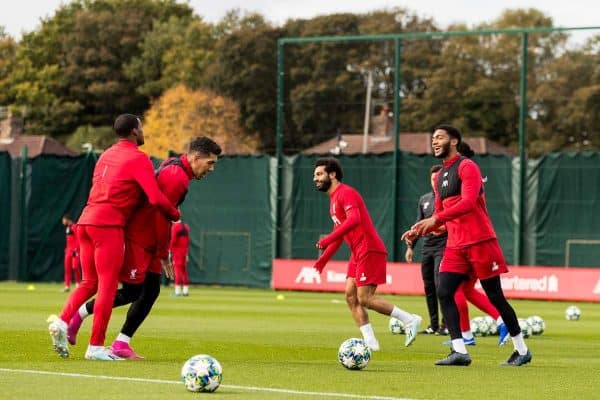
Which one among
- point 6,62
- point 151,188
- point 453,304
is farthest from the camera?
point 6,62

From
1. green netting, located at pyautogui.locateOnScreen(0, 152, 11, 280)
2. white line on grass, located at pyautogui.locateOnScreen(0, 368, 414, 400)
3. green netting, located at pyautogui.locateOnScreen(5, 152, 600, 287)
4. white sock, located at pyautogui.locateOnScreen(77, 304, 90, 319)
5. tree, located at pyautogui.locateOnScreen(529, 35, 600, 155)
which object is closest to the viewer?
white line on grass, located at pyautogui.locateOnScreen(0, 368, 414, 400)

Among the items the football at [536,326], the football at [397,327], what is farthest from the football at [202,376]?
the football at [536,326]

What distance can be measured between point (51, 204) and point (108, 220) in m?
25.5

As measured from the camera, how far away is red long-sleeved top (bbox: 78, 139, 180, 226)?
1326 cm

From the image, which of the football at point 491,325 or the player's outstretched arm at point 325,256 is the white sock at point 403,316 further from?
the football at point 491,325

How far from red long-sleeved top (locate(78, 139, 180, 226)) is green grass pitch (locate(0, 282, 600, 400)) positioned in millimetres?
1342

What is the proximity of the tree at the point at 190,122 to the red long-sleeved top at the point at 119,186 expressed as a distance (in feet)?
250

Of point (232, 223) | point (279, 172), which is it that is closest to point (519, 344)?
point (279, 172)

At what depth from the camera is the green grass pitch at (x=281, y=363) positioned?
437 inches

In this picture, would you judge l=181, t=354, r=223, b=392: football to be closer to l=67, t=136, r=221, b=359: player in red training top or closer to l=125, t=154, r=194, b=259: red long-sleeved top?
l=67, t=136, r=221, b=359: player in red training top

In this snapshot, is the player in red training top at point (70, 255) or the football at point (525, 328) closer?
the football at point (525, 328)

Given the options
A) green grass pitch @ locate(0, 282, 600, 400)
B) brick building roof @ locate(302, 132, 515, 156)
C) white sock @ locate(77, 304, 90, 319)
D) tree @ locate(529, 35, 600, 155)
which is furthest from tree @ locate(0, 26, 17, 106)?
white sock @ locate(77, 304, 90, 319)

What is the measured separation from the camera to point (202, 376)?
1071cm

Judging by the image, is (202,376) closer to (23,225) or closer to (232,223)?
(232,223)
